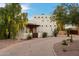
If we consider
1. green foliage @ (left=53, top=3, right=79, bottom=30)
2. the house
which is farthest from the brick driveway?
green foliage @ (left=53, top=3, right=79, bottom=30)

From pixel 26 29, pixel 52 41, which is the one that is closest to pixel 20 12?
pixel 26 29

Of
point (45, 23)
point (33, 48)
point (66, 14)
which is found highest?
point (66, 14)

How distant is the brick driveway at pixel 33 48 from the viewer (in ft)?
15.2

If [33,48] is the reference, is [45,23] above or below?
above

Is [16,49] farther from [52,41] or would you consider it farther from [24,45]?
[52,41]

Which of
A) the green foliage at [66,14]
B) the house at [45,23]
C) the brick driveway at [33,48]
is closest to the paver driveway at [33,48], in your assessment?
the brick driveway at [33,48]

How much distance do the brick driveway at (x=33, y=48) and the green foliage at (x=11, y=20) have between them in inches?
6.9

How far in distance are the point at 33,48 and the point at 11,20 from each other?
454mm

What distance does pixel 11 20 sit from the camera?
4766mm

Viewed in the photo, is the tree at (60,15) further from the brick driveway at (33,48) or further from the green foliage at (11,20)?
the green foliage at (11,20)

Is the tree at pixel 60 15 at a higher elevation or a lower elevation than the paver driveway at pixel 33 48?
higher

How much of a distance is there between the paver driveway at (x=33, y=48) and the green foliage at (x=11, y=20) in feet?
0.58

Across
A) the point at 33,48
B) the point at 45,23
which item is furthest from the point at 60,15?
the point at 33,48

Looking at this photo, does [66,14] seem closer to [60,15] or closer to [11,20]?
[60,15]
